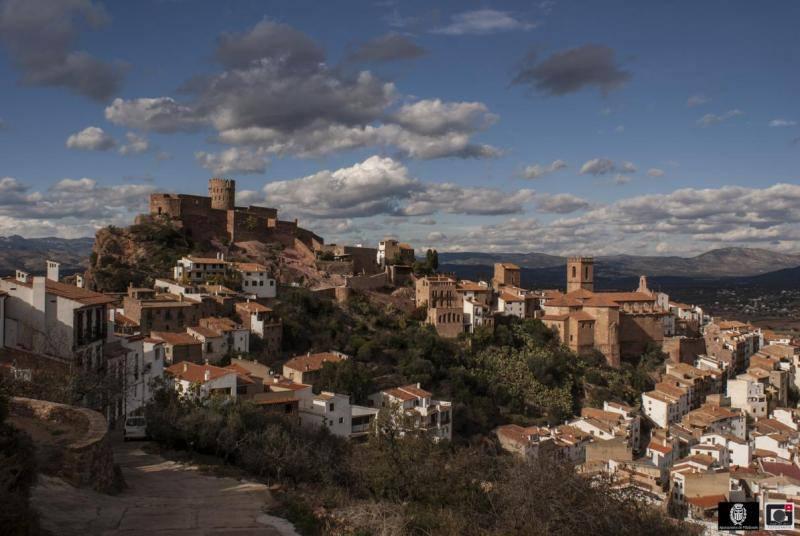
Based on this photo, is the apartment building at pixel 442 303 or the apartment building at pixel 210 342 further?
the apartment building at pixel 442 303

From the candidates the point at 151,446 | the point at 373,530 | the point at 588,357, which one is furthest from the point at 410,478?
the point at 588,357

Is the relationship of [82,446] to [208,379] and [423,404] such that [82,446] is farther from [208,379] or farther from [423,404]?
[423,404]

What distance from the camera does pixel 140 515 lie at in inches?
357

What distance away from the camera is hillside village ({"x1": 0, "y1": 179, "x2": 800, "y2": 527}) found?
63.2ft

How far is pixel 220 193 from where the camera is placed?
52750 mm

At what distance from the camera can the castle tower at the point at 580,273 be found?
6231 cm

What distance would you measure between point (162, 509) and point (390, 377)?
92.5 ft

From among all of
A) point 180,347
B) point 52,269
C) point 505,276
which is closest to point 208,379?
point 180,347

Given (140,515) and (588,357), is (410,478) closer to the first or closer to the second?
(140,515)

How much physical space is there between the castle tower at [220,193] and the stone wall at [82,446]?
4209 centimetres

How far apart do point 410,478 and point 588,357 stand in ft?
132

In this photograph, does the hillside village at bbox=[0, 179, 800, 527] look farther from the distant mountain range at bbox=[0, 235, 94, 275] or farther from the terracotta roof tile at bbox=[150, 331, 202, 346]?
the distant mountain range at bbox=[0, 235, 94, 275]

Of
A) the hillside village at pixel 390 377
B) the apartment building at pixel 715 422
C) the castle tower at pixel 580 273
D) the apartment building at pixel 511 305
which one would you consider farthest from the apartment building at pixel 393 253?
the apartment building at pixel 715 422

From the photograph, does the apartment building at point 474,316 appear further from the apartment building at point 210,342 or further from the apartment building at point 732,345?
the apartment building at point 732,345
